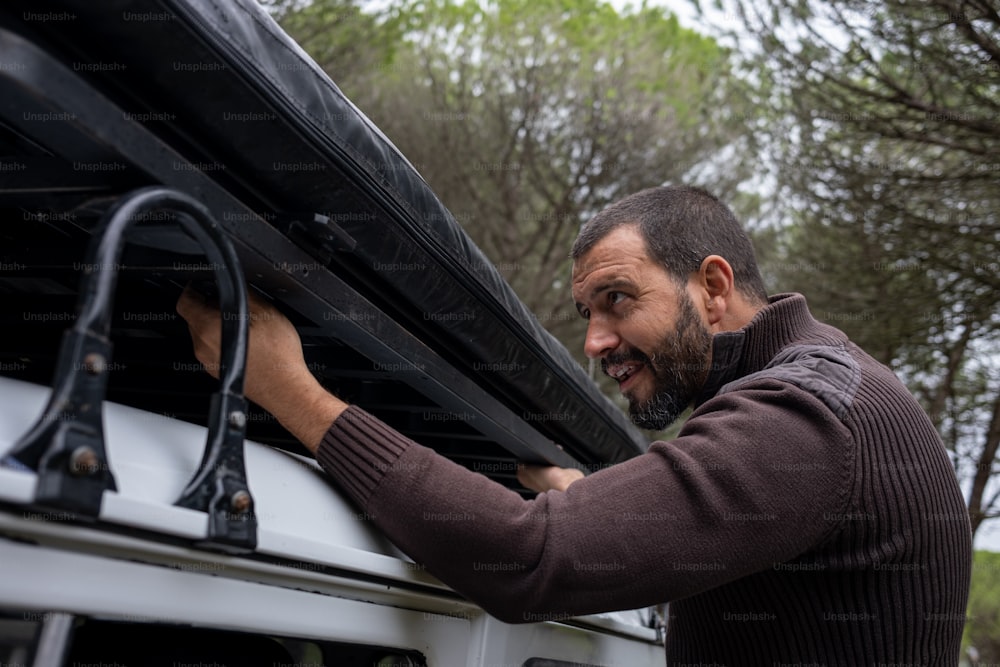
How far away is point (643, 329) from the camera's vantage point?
2.24 meters

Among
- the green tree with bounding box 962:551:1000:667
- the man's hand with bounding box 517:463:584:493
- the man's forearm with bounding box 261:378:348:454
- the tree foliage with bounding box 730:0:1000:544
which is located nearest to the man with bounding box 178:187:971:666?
the man's forearm with bounding box 261:378:348:454

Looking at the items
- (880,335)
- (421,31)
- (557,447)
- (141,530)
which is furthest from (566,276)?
(141,530)

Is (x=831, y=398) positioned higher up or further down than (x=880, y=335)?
further down

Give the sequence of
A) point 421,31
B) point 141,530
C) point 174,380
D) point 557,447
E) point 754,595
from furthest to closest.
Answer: point 421,31 → point 557,447 → point 174,380 → point 754,595 → point 141,530

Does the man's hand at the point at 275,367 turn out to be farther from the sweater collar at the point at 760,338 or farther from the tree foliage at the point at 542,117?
the tree foliage at the point at 542,117

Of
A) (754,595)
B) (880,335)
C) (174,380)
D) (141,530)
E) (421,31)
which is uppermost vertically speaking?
(421,31)

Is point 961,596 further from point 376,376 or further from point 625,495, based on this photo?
point 376,376

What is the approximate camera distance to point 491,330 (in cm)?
184

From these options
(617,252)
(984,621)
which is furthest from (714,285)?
(984,621)

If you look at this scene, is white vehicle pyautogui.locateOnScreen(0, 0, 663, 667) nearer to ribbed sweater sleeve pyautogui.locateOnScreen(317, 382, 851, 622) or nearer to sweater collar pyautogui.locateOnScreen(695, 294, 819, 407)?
ribbed sweater sleeve pyautogui.locateOnScreen(317, 382, 851, 622)

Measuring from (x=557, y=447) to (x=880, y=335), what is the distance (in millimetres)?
6318

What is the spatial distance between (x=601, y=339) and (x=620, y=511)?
0.89 metres

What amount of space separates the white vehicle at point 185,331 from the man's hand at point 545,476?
616 millimetres

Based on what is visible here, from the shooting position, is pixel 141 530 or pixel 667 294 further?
pixel 667 294
